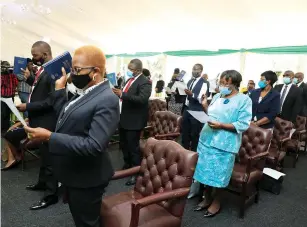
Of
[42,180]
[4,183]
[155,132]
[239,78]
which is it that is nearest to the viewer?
[239,78]

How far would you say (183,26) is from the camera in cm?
612

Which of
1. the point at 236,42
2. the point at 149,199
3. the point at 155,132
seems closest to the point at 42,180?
the point at 155,132

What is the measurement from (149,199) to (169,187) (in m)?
0.31

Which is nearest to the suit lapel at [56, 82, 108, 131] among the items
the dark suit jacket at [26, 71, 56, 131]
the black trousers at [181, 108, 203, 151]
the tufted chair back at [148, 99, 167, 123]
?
the dark suit jacket at [26, 71, 56, 131]

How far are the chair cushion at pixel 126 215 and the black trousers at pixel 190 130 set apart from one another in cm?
202

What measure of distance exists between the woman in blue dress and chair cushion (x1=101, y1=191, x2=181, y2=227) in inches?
27.9

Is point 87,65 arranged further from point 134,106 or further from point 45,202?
point 45,202

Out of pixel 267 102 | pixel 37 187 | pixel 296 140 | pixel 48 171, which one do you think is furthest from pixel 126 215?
pixel 296 140

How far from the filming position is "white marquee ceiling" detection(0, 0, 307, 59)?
473 cm

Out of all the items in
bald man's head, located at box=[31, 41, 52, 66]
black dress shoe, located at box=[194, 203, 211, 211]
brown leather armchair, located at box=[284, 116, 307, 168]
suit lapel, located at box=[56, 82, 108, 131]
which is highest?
bald man's head, located at box=[31, 41, 52, 66]

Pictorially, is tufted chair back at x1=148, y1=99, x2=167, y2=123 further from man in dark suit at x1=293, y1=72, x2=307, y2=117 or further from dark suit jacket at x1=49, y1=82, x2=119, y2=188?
dark suit jacket at x1=49, y1=82, x2=119, y2=188

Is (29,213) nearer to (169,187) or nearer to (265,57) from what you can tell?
(169,187)

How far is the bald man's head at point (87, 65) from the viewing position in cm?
124

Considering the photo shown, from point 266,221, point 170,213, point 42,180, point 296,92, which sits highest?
point 296,92
